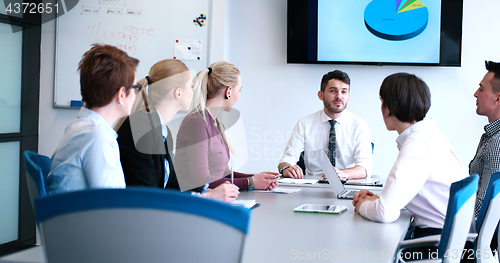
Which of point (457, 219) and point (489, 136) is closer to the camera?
point (457, 219)

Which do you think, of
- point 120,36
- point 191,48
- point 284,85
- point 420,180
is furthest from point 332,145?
point 120,36

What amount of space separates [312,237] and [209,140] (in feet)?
3.35

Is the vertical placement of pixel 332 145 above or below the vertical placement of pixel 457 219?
above

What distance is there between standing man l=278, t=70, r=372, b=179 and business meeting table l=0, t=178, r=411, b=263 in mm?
1373

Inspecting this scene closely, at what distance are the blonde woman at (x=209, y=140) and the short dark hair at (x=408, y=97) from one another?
0.77 m

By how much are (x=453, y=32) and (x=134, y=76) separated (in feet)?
11.0

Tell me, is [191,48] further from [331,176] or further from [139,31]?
[331,176]

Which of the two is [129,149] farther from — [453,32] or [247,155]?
[453,32]

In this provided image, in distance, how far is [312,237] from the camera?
4.15 feet

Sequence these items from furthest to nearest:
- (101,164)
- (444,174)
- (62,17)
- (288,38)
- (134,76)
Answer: (288,38), (62,17), (444,174), (134,76), (101,164)

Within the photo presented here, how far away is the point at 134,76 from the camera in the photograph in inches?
51.7

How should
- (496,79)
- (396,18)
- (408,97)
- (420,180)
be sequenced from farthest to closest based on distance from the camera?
1. (396,18)
2. (496,79)
3. (408,97)
4. (420,180)

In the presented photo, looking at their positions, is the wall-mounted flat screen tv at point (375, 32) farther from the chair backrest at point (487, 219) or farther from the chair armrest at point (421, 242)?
the chair armrest at point (421, 242)

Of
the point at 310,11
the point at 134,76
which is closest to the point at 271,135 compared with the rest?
the point at 310,11
